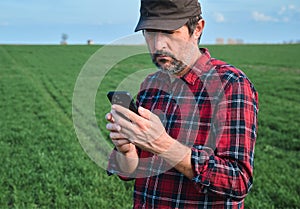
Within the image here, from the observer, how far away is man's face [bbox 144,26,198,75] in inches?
61.7

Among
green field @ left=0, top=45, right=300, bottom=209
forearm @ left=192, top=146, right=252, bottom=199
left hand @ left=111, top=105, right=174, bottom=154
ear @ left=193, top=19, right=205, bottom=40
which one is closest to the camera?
left hand @ left=111, top=105, right=174, bottom=154

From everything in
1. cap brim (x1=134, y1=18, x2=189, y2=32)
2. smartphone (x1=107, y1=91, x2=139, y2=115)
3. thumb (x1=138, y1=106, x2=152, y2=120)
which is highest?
cap brim (x1=134, y1=18, x2=189, y2=32)

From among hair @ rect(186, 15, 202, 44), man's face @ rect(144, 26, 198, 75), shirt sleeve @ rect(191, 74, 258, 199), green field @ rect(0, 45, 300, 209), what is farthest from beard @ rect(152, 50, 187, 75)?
green field @ rect(0, 45, 300, 209)

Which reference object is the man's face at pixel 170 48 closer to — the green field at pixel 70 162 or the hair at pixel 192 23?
the hair at pixel 192 23

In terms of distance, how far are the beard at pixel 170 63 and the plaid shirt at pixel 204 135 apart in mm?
45

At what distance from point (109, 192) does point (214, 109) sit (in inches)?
131

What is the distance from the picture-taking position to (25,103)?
1109 cm

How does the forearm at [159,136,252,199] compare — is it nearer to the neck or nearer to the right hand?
the right hand

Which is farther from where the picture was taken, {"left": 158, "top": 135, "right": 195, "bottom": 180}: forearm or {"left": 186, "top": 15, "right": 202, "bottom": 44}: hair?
{"left": 186, "top": 15, "right": 202, "bottom": 44}: hair

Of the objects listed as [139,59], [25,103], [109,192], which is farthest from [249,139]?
[139,59]

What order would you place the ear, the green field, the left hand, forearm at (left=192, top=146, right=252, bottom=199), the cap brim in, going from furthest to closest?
the green field < the ear < the cap brim < forearm at (left=192, top=146, right=252, bottom=199) < the left hand

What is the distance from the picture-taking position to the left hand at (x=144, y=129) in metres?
1.23

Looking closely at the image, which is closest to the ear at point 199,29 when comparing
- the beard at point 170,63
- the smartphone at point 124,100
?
the beard at point 170,63

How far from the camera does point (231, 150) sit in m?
1.40
